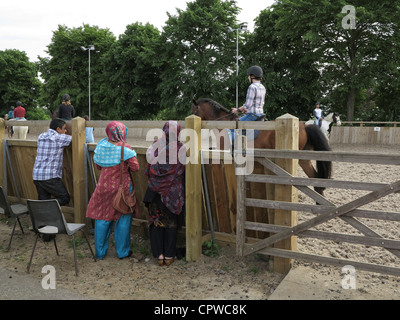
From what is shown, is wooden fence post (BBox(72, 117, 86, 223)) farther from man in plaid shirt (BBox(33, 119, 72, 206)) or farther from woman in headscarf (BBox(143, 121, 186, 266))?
woman in headscarf (BBox(143, 121, 186, 266))

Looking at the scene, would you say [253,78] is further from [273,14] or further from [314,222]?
[273,14]

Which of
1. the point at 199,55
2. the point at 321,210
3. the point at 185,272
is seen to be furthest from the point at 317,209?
the point at 199,55

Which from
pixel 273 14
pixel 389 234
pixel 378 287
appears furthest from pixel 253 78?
pixel 273 14

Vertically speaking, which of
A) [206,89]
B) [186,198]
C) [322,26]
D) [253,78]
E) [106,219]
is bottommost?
[106,219]

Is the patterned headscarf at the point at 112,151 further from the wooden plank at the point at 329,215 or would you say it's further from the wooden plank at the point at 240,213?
the wooden plank at the point at 329,215

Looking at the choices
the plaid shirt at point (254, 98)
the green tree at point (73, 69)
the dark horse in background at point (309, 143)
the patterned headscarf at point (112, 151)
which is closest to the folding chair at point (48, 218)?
the patterned headscarf at point (112, 151)

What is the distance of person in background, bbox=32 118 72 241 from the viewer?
5676 mm

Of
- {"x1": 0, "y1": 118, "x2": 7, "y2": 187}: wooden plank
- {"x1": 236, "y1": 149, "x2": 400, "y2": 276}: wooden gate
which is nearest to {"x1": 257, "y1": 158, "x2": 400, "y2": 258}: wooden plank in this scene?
{"x1": 236, "y1": 149, "x2": 400, "y2": 276}: wooden gate

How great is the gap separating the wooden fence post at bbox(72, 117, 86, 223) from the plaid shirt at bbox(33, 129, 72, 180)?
22 centimetres

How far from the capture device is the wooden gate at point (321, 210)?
3611 millimetres

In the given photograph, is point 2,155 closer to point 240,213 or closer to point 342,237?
point 240,213

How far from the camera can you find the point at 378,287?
13.0 feet

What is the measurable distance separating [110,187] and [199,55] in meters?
31.1
